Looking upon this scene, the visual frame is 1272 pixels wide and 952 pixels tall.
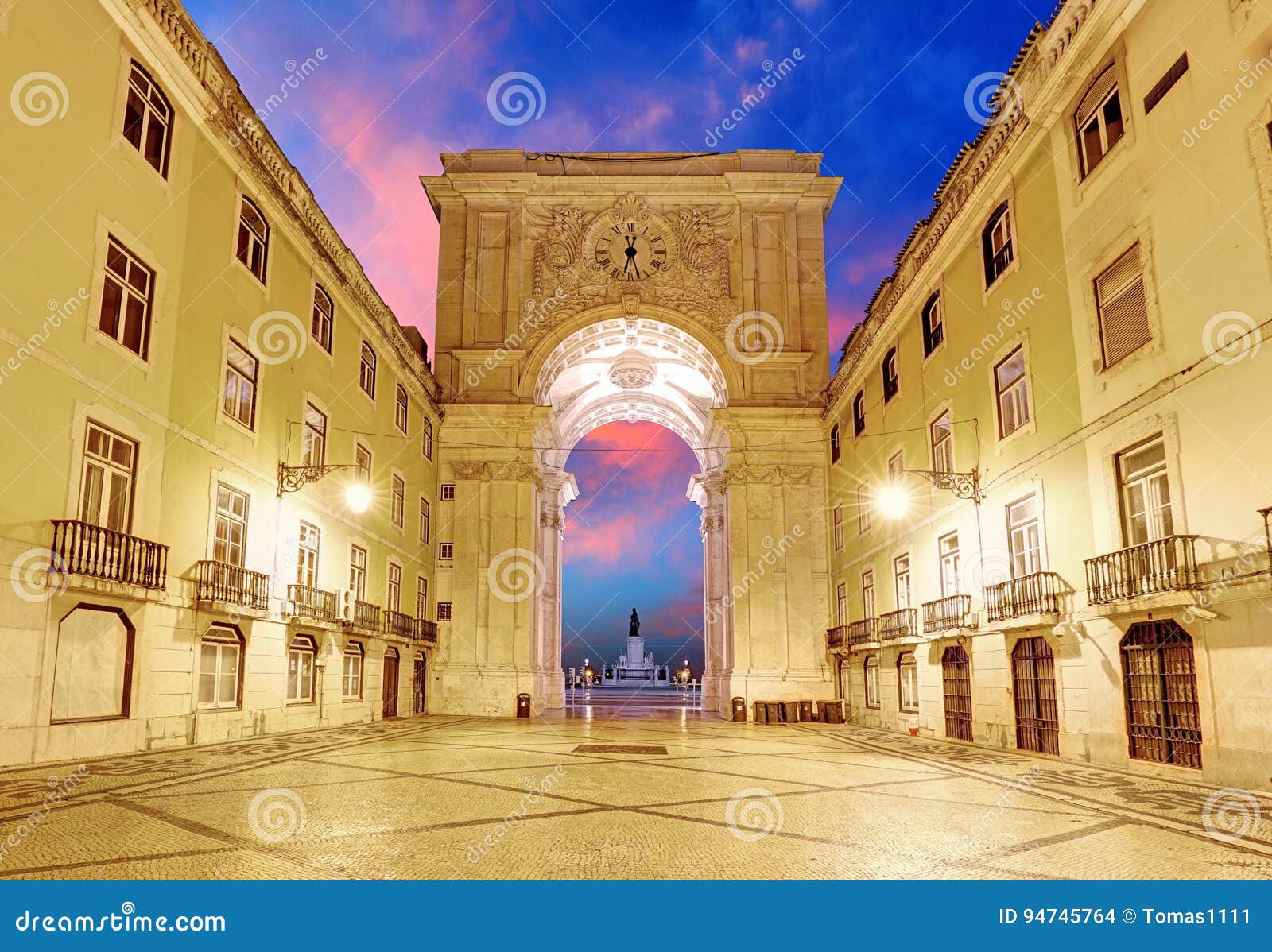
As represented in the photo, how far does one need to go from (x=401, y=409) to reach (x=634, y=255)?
11.8 m

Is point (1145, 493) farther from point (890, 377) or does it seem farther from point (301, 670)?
point (301, 670)

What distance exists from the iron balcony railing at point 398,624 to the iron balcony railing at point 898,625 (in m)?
13.8

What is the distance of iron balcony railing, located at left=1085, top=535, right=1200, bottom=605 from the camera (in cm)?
1127

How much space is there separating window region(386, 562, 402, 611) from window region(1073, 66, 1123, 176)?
2067 cm

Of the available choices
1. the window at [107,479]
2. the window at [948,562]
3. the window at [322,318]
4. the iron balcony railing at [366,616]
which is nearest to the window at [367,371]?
the window at [322,318]

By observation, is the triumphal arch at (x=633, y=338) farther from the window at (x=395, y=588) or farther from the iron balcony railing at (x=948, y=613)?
the iron balcony railing at (x=948, y=613)

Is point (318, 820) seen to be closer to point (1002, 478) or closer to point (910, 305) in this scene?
point (1002, 478)

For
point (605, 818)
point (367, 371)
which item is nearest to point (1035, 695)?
point (605, 818)

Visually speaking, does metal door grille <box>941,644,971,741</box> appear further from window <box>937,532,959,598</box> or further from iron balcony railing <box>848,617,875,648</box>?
iron balcony railing <box>848,617,875,648</box>

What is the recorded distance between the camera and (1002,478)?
17.3 m

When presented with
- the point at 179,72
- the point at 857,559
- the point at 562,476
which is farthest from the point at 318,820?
the point at 562,476

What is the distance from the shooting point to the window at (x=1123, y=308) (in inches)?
509

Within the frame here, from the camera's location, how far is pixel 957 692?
19688 mm

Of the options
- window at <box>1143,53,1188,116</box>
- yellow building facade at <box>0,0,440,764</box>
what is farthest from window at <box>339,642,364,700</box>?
window at <box>1143,53,1188,116</box>
